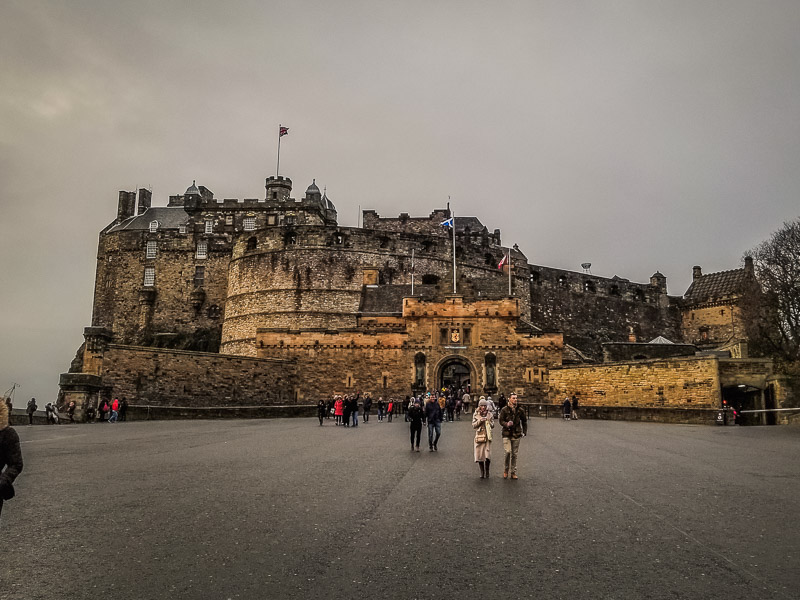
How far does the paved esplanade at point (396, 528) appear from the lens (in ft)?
13.6

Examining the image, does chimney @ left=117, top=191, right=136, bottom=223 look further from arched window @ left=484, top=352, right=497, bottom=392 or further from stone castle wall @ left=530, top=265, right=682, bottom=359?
arched window @ left=484, top=352, right=497, bottom=392

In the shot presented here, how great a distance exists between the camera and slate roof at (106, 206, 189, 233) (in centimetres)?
4994

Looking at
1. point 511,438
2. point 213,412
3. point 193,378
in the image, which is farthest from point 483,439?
point 193,378

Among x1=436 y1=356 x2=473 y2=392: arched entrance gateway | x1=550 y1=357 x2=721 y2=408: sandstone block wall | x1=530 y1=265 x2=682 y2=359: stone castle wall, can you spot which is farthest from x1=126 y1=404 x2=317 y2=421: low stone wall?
x1=530 y1=265 x2=682 y2=359: stone castle wall

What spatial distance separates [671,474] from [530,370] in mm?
21374

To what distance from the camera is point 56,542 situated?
16.6ft

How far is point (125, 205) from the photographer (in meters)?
52.3

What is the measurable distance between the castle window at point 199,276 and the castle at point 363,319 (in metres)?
0.07

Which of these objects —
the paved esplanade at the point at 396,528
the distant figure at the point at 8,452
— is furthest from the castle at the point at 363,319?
the distant figure at the point at 8,452

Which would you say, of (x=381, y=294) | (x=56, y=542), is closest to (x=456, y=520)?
(x=56, y=542)

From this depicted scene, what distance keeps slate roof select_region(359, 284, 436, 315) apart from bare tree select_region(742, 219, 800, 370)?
15463 millimetres

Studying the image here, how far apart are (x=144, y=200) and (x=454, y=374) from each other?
30.1 metres

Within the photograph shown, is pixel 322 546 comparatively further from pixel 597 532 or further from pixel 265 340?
pixel 265 340

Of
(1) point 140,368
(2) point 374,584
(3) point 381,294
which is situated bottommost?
(2) point 374,584
